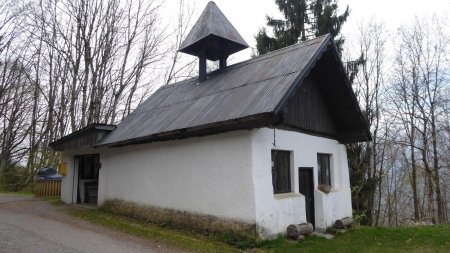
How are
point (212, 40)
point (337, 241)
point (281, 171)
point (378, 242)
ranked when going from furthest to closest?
point (212, 40) < point (281, 171) < point (337, 241) < point (378, 242)

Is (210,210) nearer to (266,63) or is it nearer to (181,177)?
(181,177)

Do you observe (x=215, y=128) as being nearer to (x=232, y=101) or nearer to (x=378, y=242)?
(x=232, y=101)

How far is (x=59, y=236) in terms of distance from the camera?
8797 millimetres

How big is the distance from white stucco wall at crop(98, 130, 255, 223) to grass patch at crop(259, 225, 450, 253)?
1.31 meters

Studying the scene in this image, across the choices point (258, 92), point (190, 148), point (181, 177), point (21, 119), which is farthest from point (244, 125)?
point (21, 119)

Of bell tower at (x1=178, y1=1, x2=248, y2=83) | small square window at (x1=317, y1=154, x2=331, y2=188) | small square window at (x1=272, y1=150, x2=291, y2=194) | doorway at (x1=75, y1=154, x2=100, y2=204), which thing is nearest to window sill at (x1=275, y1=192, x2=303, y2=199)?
small square window at (x1=272, y1=150, x2=291, y2=194)

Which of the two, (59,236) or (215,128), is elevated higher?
(215,128)

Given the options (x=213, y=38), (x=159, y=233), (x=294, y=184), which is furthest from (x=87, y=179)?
(x=294, y=184)

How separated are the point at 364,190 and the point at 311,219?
10811 mm

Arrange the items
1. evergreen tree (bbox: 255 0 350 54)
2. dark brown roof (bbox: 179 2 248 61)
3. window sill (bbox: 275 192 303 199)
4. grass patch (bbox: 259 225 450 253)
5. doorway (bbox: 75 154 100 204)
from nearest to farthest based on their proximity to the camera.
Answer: grass patch (bbox: 259 225 450 253)
window sill (bbox: 275 192 303 199)
dark brown roof (bbox: 179 2 248 61)
doorway (bbox: 75 154 100 204)
evergreen tree (bbox: 255 0 350 54)

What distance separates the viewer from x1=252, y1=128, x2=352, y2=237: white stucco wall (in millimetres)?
8539

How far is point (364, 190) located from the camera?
66.5ft

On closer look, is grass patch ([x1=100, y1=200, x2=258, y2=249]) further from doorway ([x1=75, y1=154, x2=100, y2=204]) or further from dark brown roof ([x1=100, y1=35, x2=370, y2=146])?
doorway ([x1=75, y1=154, x2=100, y2=204])

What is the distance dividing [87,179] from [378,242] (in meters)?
13.2
